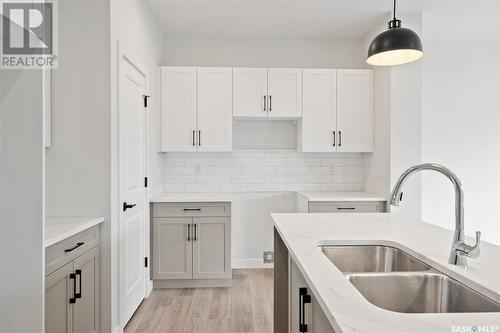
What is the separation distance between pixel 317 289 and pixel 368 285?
349mm

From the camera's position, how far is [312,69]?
3900mm

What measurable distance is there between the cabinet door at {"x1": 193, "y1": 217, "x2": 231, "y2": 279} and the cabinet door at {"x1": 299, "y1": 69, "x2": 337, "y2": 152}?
4.27ft

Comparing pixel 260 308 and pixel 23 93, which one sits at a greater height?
pixel 23 93

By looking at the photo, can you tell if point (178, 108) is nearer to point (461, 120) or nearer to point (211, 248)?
point (211, 248)

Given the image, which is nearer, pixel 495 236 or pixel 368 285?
pixel 368 285

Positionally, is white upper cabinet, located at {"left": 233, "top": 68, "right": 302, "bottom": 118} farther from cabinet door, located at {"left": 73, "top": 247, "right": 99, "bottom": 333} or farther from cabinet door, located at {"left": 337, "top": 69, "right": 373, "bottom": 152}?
cabinet door, located at {"left": 73, "top": 247, "right": 99, "bottom": 333}

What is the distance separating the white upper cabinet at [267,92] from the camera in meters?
3.84

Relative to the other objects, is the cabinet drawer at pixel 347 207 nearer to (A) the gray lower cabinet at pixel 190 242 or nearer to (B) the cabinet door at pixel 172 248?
(A) the gray lower cabinet at pixel 190 242

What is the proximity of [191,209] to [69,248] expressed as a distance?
1658mm

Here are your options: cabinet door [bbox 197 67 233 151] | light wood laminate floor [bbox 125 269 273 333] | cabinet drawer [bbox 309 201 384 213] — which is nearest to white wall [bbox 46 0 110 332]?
light wood laminate floor [bbox 125 269 273 333]

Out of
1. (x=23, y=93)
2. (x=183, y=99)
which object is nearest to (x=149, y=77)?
(x=183, y=99)

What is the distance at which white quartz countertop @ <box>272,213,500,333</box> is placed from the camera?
2.58 ft

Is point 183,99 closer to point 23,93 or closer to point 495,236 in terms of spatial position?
point 23,93

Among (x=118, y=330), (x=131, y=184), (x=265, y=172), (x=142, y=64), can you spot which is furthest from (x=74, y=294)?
(x=265, y=172)
